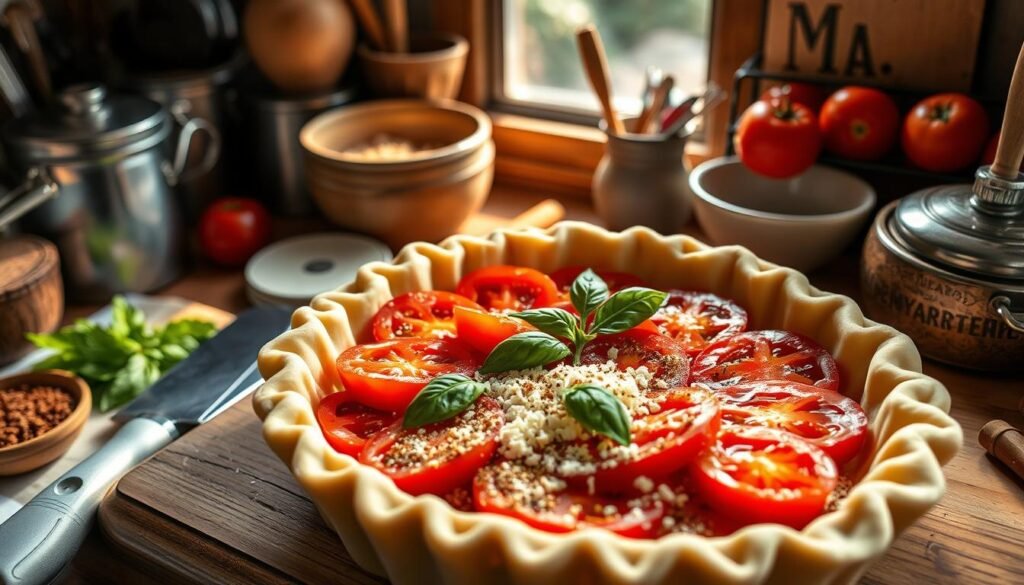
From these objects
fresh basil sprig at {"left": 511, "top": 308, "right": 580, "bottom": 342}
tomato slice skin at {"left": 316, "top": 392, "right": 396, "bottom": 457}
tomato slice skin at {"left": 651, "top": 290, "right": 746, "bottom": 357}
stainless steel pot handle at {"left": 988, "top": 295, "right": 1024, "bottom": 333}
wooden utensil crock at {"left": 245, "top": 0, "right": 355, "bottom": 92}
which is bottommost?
tomato slice skin at {"left": 316, "top": 392, "right": 396, "bottom": 457}

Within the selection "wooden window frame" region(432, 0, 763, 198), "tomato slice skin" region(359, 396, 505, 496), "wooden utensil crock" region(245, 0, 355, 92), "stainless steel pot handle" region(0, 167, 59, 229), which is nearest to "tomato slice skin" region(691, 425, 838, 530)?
"tomato slice skin" region(359, 396, 505, 496)

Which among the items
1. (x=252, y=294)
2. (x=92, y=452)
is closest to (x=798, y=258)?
(x=252, y=294)

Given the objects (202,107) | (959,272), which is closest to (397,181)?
(202,107)

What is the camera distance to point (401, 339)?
1.37 m

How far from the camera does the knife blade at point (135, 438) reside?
122 cm

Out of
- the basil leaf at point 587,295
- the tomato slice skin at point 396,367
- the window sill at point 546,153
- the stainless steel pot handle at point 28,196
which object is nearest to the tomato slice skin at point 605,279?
the basil leaf at point 587,295

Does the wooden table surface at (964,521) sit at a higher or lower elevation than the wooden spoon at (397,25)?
lower

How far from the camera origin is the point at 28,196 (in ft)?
5.79

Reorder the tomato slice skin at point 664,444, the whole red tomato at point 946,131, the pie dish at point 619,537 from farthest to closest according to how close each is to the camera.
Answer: the whole red tomato at point 946,131
the tomato slice skin at point 664,444
the pie dish at point 619,537

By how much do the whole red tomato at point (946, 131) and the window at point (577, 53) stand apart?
602 millimetres

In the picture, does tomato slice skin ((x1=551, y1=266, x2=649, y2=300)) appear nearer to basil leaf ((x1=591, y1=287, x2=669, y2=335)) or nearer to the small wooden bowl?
basil leaf ((x1=591, y1=287, x2=669, y2=335))

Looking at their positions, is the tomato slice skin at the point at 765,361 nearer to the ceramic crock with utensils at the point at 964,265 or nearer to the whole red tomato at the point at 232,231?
the ceramic crock with utensils at the point at 964,265

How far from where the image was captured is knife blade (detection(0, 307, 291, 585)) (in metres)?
1.22

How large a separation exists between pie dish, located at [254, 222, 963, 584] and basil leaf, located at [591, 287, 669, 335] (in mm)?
238
